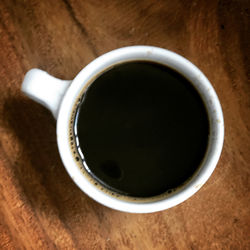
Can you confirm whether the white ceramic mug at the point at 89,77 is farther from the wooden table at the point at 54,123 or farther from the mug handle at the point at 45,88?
the wooden table at the point at 54,123

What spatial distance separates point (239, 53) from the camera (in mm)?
814

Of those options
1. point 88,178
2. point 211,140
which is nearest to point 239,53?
point 211,140

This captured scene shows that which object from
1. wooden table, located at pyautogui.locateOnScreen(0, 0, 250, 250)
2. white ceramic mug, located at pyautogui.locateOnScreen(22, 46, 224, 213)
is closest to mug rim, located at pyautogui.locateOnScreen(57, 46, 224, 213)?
white ceramic mug, located at pyautogui.locateOnScreen(22, 46, 224, 213)

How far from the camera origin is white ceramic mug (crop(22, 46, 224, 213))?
0.70 metres

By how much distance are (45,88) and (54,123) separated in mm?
147

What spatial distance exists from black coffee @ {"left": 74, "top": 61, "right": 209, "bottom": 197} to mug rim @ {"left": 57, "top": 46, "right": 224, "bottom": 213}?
0.05 meters

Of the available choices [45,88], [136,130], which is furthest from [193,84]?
[45,88]

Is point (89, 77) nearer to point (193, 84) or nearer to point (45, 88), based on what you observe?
point (45, 88)

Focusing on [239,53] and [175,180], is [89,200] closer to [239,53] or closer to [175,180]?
[175,180]

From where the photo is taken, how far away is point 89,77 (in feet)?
2.41

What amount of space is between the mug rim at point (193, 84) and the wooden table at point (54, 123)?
103mm

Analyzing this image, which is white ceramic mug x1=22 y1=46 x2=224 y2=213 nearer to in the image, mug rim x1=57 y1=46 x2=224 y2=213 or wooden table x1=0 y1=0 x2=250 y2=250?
mug rim x1=57 y1=46 x2=224 y2=213

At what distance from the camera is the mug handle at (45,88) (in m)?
0.70

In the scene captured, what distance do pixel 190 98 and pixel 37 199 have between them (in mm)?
401
